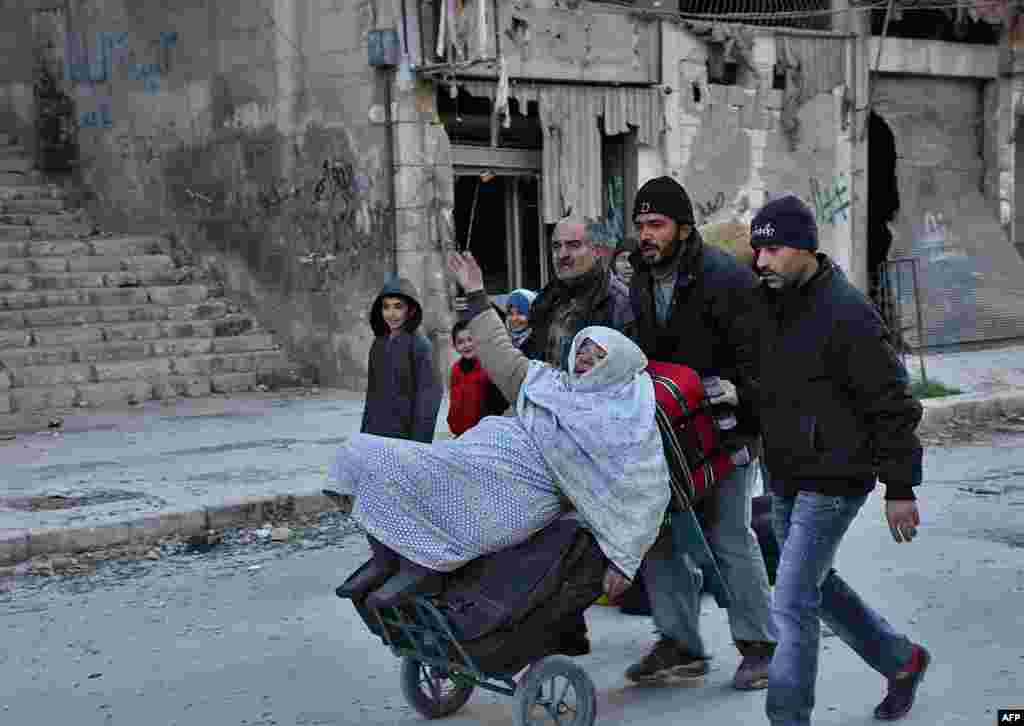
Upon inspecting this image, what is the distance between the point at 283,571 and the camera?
281 inches

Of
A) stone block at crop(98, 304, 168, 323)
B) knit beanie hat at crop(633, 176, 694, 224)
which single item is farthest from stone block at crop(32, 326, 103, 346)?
knit beanie hat at crop(633, 176, 694, 224)

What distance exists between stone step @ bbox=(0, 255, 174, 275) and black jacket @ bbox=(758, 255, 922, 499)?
11.7 m

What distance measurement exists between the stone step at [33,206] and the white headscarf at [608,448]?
12.6 m

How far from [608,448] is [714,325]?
32.8 inches

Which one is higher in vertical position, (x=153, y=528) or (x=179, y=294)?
(x=179, y=294)

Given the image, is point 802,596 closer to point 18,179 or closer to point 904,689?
point 904,689

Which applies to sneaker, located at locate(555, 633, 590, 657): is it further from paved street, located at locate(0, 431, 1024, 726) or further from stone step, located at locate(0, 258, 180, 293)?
stone step, located at locate(0, 258, 180, 293)

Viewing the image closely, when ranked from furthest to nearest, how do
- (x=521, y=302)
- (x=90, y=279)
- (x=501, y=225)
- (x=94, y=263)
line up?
(x=501, y=225) → (x=94, y=263) → (x=90, y=279) → (x=521, y=302)

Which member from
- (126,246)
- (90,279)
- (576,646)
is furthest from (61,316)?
(576,646)

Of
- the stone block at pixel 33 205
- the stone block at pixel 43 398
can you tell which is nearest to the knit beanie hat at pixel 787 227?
the stone block at pixel 43 398

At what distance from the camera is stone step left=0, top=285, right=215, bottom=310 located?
1391 centimetres

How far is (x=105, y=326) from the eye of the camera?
13859mm

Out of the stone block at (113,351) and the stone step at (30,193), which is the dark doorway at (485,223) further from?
the stone step at (30,193)

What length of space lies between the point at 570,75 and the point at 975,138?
7105mm
